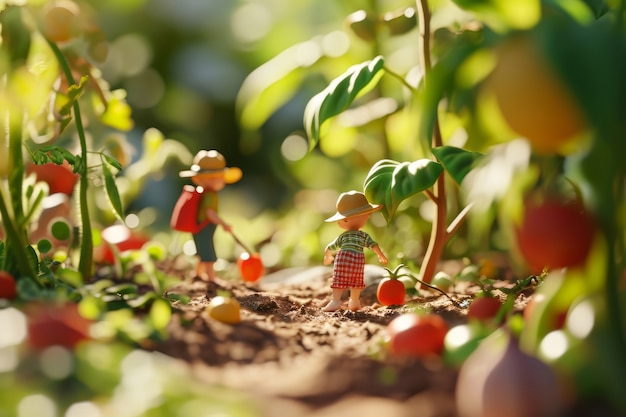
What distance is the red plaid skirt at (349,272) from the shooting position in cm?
142

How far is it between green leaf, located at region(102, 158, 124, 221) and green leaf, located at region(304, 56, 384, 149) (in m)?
0.36

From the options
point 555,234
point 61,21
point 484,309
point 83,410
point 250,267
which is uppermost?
point 61,21

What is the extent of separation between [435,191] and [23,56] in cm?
81

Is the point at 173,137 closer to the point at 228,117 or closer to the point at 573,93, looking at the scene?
the point at 228,117

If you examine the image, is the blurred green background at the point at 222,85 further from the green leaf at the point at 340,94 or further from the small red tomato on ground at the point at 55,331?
the small red tomato on ground at the point at 55,331

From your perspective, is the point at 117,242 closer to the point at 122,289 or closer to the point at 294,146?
the point at 122,289

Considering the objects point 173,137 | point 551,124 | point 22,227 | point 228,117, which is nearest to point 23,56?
point 22,227

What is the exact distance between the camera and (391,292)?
137cm

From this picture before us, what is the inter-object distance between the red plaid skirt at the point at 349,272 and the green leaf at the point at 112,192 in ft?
1.38

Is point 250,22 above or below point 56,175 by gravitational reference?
above

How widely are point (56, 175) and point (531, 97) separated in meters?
1.27

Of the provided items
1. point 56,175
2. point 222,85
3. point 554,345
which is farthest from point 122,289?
point 222,85

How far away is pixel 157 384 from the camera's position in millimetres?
762

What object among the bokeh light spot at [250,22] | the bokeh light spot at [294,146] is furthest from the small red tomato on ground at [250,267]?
the bokeh light spot at [250,22]
